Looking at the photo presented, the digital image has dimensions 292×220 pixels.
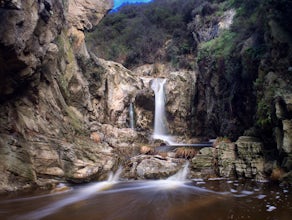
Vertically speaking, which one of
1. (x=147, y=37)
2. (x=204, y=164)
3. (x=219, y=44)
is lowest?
(x=204, y=164)

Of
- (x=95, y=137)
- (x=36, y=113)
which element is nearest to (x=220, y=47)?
(x=95, y=137)

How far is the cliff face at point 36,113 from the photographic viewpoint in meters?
8.34

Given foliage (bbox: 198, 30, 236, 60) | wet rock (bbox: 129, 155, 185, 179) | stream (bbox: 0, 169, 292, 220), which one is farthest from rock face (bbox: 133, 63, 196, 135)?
stream (bbox: 0, 169, 292, 220)

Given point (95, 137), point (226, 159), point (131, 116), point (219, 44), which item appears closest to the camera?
point (226, 159)

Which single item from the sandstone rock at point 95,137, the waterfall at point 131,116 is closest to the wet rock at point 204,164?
the sandstone rock at point 95,137

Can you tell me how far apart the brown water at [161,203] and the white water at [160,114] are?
1347 cm

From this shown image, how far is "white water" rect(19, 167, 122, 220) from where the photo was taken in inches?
256

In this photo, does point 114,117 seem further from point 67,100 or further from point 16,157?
point 16,157

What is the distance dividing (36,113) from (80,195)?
4185 millimetres

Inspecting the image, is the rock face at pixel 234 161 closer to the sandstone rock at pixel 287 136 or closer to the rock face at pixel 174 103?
the sandstone rock at pixel 287 136

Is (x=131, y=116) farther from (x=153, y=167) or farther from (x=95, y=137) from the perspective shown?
(x=153, y=167)

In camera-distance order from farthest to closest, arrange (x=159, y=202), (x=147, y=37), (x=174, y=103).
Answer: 1. (x=147, y=37)
2. (x=174, y=103)
3. (x=159, y=202)

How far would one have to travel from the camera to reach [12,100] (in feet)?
33.2

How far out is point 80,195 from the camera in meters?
8.53
